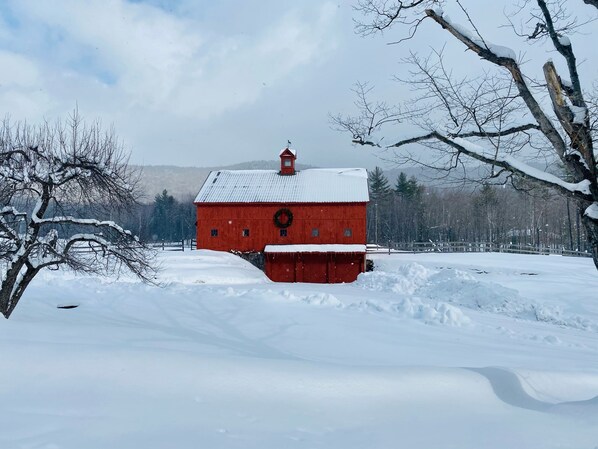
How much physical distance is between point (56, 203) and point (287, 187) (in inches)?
885

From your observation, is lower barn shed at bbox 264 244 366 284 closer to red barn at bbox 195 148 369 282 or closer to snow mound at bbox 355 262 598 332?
red barn at bbox 195 148 369 282

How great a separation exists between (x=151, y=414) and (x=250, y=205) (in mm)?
26682

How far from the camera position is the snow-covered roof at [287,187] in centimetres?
2997

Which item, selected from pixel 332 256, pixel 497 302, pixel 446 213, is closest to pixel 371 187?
pixel 446 213

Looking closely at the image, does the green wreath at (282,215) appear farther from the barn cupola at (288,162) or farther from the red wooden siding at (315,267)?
the barn cupola at (288,162)

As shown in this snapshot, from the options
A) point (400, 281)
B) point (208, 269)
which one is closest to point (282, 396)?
point (400, 281)

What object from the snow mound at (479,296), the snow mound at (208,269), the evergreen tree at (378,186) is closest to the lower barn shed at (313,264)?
the snow mound at (208,269)

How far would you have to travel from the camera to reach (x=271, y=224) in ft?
98.3

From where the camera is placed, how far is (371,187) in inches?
2576

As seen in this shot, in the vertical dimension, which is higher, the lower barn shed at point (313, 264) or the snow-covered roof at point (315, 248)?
the snow-covered roof at point (315, 248)

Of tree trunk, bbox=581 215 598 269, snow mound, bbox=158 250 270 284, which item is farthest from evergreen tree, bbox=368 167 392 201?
tree trunk, bbox=581 215 598 269

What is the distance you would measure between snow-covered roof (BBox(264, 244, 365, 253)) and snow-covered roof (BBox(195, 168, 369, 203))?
10.9 feet

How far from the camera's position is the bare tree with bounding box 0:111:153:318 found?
350 inches

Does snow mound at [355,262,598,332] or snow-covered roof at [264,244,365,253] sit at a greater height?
snow-covered roof at [264,244,365,253]
